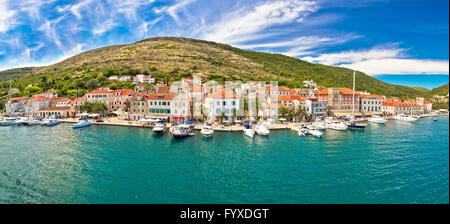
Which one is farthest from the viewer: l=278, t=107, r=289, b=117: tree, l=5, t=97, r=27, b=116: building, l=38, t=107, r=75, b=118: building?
l=5, t=97, r=27, b=116: building

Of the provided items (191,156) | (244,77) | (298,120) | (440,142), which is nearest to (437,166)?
(440,142)

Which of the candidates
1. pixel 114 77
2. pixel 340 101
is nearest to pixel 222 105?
pixel 340 101

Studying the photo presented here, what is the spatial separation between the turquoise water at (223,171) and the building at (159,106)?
1340 centimetres

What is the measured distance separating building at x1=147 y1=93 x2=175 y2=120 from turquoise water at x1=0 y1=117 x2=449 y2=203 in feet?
44.0

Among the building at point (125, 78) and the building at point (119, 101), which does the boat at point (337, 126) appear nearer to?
the building at point (119, 101)

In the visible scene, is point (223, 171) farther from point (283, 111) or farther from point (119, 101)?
point (119, 101)

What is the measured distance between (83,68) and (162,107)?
69.2m

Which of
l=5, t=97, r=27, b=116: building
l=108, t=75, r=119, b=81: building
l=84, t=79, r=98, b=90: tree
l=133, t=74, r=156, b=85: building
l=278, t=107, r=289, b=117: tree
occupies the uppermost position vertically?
l=108, t=75, r=119, b=81: building

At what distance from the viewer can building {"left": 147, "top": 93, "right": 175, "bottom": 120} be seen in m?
36.2

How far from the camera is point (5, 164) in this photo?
15828 millimetres

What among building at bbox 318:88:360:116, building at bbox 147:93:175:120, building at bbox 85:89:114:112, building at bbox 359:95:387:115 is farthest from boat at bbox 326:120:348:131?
building at bbox 85:89:114:112

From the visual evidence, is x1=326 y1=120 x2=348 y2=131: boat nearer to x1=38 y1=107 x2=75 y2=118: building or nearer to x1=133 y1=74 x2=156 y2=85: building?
x1=38 y1=107 x2=75 y2=118: building

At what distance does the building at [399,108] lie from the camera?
5066 centimetres

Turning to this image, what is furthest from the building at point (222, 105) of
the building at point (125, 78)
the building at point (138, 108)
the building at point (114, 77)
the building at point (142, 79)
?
the building at point (114, 77)
